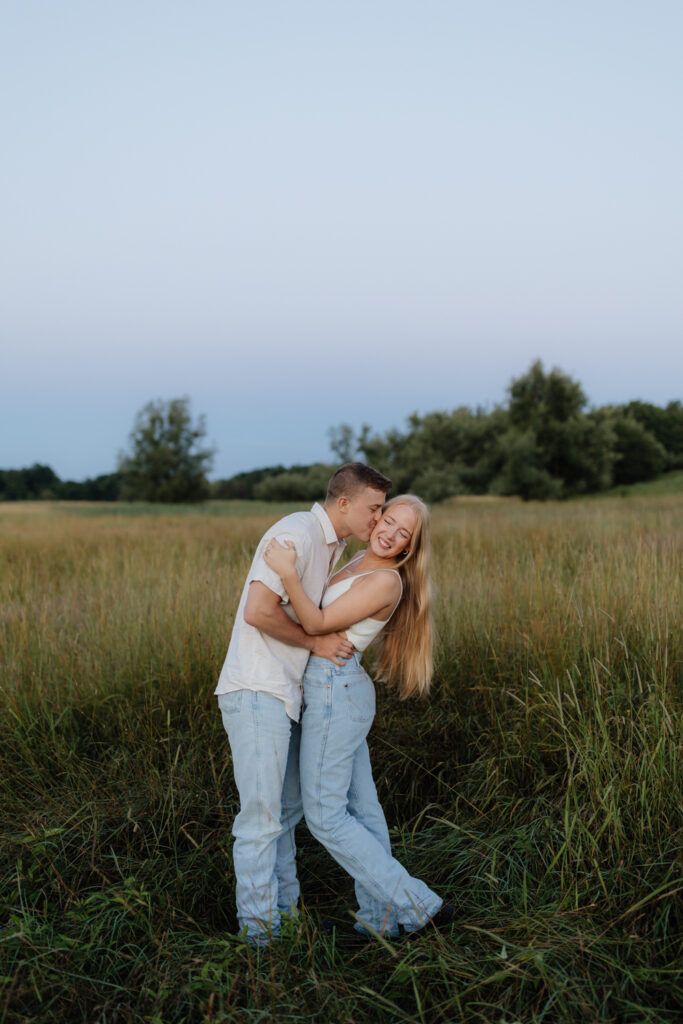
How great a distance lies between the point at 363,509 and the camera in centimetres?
256

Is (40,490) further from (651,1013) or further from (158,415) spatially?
(651,1013)

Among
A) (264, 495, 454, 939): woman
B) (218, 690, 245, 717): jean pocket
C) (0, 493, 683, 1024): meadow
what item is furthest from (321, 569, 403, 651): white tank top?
(0, 493, 683, 1024): meadow

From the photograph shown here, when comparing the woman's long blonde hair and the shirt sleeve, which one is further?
the woman's long blonde hair

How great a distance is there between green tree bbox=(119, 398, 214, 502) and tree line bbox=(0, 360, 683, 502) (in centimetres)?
8

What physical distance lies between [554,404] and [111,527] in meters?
32.5

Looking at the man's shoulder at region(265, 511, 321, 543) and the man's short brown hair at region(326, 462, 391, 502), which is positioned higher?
the man's short brown hair at region(326, 462, 391, 502)

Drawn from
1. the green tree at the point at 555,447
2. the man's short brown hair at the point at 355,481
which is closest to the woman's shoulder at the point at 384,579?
the man's short brown hair at the point at 355,481

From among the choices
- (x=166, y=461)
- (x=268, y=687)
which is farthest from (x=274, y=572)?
(x=166, y=461)

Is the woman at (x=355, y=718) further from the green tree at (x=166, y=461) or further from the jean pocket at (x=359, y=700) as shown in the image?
the green tree at (x=166, y=461)

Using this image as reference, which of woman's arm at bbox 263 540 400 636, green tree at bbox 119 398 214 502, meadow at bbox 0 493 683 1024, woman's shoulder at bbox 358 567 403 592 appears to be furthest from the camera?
green tree at bbox 119 398 214 502

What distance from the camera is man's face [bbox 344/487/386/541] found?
255 centimetres

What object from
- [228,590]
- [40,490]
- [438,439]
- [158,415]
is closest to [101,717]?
[228,590]

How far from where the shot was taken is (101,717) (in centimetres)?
413

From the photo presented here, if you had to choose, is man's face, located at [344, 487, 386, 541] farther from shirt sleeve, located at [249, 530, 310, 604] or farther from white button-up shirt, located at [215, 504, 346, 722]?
shirt sleeve, located at [249, 530, 310, 604]
